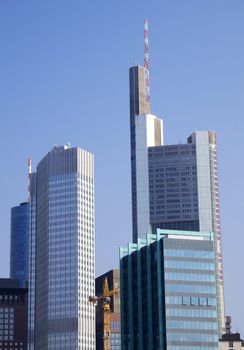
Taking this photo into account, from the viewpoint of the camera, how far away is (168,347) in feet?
654
